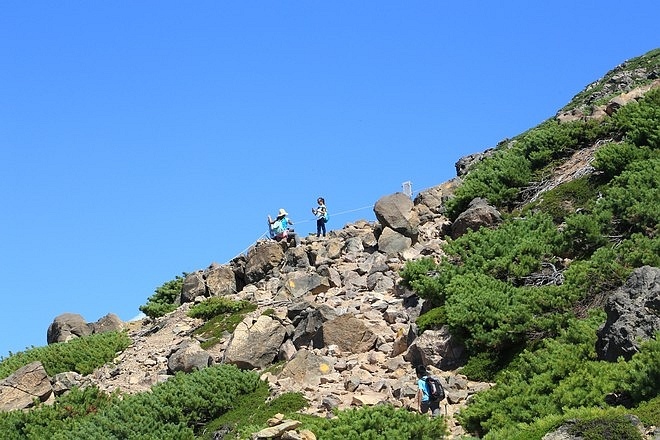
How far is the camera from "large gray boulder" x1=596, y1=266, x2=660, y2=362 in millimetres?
15074

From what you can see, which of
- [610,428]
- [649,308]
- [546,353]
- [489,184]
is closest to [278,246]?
[489,184]

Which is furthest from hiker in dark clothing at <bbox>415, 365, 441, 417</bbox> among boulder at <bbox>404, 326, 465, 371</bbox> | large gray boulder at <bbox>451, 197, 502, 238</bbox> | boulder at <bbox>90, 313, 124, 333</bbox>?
boulder at <bbox>90, 313, 124, 333</bbox>

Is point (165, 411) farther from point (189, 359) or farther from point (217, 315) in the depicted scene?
point (217, 315)

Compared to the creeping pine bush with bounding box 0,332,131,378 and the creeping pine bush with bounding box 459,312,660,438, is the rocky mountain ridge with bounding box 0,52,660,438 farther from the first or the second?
the creeping pine bush with bounding box 459,312,660,438

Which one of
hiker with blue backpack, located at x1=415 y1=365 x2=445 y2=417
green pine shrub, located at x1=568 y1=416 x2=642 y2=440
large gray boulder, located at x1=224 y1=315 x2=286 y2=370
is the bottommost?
green pine shrub, located at x1=568 y1=416 x2=642 y2=440

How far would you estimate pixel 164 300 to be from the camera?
1196 inches

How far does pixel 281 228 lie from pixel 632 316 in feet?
49.4

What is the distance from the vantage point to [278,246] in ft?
92.1

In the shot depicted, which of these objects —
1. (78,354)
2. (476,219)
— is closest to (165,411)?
(78,354)

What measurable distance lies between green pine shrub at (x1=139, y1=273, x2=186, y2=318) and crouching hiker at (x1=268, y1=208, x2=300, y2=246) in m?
3.48

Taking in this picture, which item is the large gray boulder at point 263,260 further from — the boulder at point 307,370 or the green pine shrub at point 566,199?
the boulder at point 307,370

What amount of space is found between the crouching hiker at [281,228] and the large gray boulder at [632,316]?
13774 millimetres

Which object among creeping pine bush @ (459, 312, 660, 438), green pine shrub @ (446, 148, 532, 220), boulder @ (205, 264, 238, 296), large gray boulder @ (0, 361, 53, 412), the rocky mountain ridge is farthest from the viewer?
boulder @ (205, 264, 238, 296)

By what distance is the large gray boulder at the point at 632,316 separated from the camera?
593 inches
